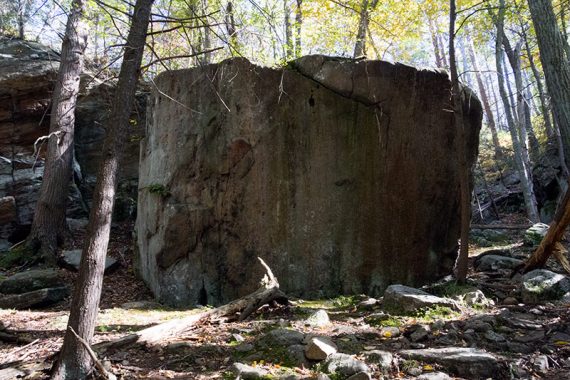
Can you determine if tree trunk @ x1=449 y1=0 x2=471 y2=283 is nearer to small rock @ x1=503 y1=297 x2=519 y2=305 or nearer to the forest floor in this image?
the forest floor

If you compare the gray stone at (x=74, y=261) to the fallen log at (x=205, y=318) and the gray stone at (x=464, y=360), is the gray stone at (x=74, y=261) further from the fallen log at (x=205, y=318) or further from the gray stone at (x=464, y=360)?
the gray stone at (x=464, y=360)

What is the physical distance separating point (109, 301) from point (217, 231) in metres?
2.36

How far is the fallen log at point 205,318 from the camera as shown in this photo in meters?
4.91

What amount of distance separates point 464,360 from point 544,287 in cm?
329

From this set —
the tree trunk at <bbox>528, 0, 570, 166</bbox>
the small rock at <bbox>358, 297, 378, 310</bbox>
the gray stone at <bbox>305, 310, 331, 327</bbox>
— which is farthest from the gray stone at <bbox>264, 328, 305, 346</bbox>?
the tree trunk at <bbox>528, 0, 570, 166</bbox>

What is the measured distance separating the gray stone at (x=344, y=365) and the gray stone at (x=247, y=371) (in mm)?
588

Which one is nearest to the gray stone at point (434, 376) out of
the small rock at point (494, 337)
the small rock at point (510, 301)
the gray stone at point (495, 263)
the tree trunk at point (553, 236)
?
the small rock at point (494, 337)

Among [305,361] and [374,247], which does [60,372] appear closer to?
[305,361]

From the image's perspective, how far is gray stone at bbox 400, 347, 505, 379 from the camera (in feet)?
13.2

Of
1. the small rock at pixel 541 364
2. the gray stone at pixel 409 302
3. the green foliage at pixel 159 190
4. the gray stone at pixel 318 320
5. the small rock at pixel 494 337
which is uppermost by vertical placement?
the green foliage at pixel 159 190

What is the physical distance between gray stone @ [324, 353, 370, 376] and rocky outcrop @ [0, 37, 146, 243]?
32.6 feet

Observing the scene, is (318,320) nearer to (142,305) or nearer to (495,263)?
(142,305)

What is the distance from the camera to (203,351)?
15.4 feet

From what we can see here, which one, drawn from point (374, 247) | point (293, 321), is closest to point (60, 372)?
point (293, 321)
